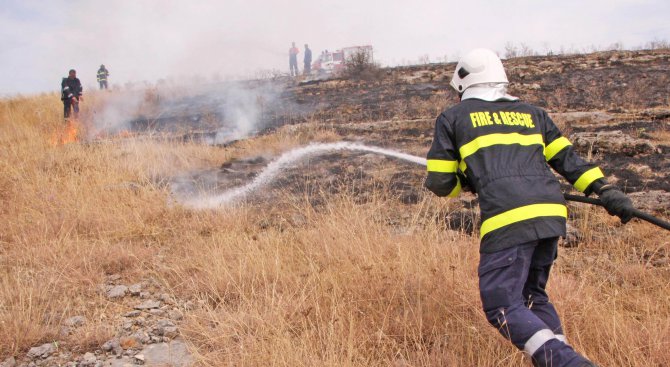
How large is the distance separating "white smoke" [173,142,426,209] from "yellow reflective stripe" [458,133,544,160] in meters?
4.09

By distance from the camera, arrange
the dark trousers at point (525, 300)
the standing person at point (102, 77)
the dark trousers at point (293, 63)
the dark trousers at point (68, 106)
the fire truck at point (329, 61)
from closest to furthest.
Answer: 1. the dark trousers at point (525, 300)
2. the dark trousers at point (68, 106)
3. the standing person at point (102, 77)
4. the fire truck at point (329, 61)
5. the dark trousers at point (293, 63)

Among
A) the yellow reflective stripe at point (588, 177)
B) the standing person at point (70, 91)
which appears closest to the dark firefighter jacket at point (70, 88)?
the standing person at point (70, 91)

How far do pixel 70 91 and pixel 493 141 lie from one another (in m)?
12.8

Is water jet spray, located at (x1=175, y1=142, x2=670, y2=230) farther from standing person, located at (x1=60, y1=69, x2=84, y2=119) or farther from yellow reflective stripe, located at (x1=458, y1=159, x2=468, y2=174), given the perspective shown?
standing person, located at (x1=60, y1=69, x2=84, y2=119)

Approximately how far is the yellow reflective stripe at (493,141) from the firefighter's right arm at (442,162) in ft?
0.23

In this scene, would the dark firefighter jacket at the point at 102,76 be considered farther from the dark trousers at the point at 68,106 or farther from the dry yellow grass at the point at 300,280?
the dry yellow grass at the point at 300,280

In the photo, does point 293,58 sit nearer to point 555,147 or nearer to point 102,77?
point 102,77

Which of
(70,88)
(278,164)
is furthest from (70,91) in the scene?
(278,164)

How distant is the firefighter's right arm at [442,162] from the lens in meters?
2.47

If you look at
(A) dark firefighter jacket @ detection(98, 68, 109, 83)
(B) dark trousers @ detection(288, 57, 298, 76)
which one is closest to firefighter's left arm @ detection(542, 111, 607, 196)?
(A) dark firefighter jacket @ detection(98, 68, 109, 83)

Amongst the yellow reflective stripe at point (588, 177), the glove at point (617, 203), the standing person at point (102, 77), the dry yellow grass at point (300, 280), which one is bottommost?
the dry yellow grass at point (300, 280)

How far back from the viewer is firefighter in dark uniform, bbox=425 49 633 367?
2230mm

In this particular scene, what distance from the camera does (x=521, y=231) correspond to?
7.36 feet

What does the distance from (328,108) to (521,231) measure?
11.7 meters
